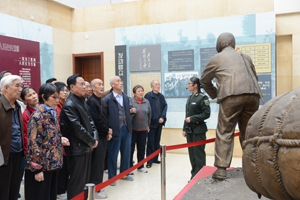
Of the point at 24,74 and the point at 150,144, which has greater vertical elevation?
the point at 24,74

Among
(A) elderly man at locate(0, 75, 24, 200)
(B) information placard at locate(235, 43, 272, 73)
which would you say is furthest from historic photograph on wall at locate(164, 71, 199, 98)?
(A) elderly man at locate(0, 75, 24, 200)

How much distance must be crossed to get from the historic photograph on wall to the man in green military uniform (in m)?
2.31

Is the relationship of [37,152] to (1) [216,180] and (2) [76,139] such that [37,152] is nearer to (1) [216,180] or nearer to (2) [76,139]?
(2) [76,139]

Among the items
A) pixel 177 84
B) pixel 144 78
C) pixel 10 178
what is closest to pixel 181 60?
pixel 177 84

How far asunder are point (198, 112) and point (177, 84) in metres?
2.56

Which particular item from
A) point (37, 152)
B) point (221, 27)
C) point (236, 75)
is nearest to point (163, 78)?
point (221, 27)

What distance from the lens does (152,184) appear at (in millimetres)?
4836

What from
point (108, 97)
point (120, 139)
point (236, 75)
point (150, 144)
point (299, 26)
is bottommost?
point (150, 144)

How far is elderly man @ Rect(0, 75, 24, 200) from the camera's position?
300 centimetres

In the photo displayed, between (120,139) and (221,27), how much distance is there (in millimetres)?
3907

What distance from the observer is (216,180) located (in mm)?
3682

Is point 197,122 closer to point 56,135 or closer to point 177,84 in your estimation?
point 56,135

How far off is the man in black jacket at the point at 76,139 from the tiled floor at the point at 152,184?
87 cm

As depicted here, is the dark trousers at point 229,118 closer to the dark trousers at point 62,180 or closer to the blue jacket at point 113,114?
the blue jacket at point 113,114
